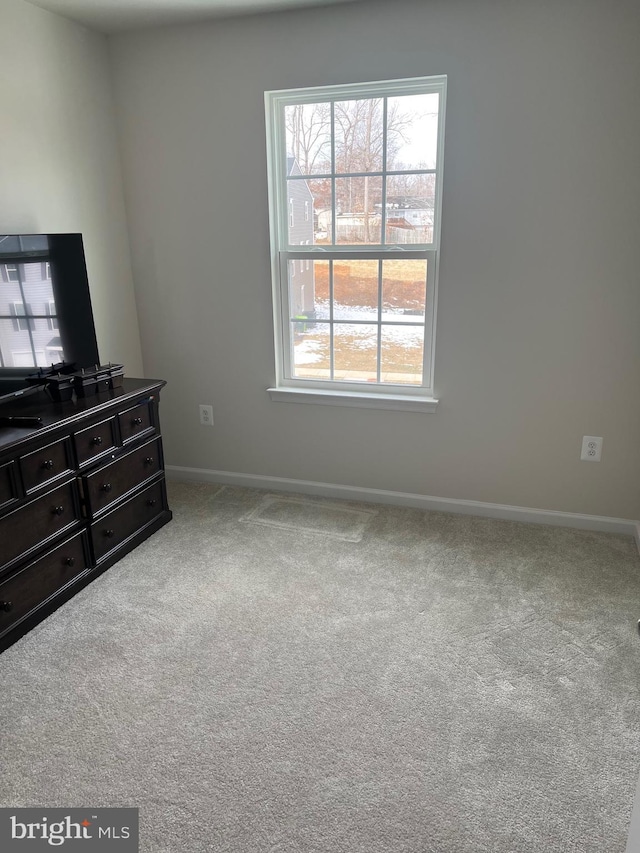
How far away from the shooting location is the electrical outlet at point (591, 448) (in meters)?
2.80

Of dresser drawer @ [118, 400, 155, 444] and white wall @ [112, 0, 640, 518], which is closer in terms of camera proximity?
white wall @ [112, 0, 640, 518]

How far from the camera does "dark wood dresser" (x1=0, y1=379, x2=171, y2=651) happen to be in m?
2.10

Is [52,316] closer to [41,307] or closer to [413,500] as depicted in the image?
[41,307]

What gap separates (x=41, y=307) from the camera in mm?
2430

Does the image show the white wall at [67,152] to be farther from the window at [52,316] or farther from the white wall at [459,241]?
the window at [52,316]

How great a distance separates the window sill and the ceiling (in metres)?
1.82

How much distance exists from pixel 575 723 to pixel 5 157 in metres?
3.08

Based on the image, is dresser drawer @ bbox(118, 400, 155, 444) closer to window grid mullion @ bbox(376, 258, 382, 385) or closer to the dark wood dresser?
the dark wood dresser

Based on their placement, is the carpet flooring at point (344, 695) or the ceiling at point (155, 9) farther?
the ceiling at point (155, 9)

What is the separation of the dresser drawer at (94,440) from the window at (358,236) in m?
0.99

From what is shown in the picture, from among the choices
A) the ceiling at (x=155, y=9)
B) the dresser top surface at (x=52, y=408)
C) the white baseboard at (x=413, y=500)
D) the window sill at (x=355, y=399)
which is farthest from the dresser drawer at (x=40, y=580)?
the ceiling at (x=155, y=9)

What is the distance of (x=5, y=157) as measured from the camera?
98.3 inches

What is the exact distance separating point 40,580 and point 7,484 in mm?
435

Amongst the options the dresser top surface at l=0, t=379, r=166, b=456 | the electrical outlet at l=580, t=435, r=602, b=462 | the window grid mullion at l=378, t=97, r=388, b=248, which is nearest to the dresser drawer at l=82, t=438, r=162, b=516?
the dresser top surface at l=0, t=379, r=166, b=456
